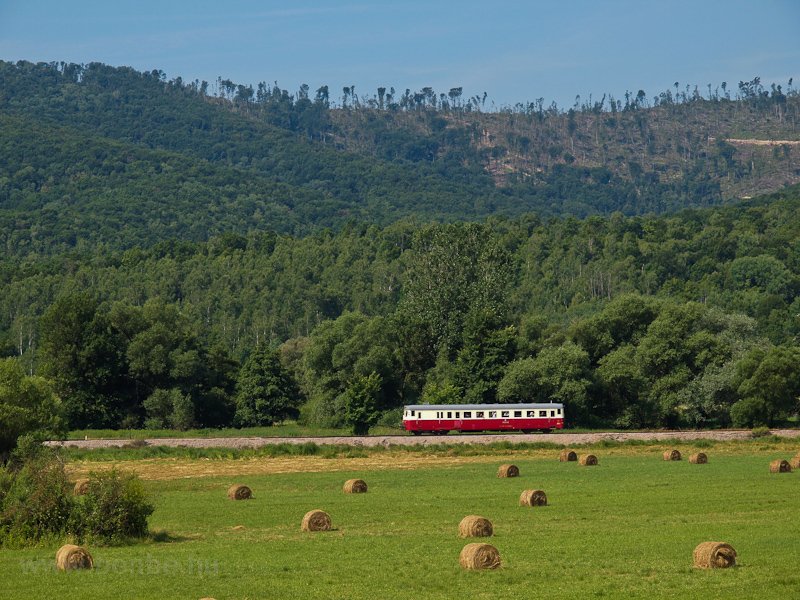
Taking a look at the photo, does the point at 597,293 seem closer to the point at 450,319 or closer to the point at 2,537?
the point at 450,319

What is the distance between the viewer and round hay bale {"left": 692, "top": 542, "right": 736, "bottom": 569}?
22609 millimetres

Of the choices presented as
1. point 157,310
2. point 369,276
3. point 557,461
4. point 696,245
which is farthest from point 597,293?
point 557,461

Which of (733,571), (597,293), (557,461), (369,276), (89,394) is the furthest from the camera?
(369,276)

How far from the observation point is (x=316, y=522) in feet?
96.3

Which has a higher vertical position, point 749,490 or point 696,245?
point 696,245

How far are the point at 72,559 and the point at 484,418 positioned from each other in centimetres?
5352

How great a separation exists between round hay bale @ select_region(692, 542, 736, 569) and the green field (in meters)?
0.22

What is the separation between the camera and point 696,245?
18075cm

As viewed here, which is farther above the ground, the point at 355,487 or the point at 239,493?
the point at 239,493

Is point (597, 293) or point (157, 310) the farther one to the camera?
point (597, 293)

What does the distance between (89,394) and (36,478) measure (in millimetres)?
59713

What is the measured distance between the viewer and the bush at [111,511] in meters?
28.6

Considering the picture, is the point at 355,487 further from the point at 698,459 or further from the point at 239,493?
the point at 698,459

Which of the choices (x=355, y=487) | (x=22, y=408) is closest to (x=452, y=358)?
(x=22, y=408)
